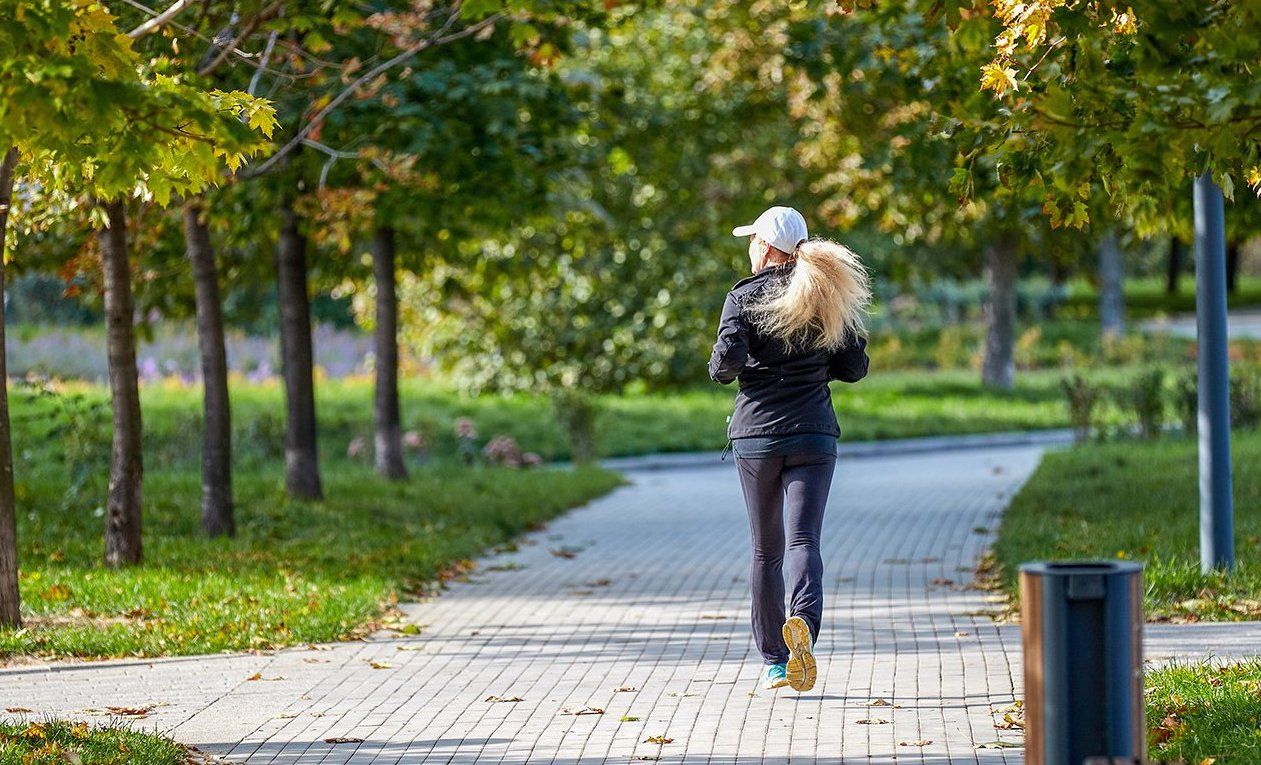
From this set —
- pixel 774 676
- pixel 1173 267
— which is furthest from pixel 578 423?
pixel 1173 267

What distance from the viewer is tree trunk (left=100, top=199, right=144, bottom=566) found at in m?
10.7

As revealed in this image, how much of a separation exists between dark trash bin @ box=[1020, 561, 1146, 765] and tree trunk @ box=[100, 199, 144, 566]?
24.3 feet

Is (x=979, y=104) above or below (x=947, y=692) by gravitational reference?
above

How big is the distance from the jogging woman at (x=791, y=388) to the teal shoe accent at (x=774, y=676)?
0.13 ft

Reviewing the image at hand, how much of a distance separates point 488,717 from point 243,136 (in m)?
2.60

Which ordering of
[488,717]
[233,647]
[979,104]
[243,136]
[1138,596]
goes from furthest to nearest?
[979,104]
[233,647]
[488,717]
[243,136]
[1138,596]

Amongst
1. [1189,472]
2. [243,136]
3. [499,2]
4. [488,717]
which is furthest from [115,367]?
[1189,472]

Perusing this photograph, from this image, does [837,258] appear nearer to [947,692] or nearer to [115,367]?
[947,692]

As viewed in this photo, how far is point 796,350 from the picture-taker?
684 centimetres

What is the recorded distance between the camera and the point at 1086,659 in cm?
476

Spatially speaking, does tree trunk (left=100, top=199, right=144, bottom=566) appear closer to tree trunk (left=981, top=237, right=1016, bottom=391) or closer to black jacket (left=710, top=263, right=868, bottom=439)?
black jacket (left=710, top=263, right=868, bottom=439)

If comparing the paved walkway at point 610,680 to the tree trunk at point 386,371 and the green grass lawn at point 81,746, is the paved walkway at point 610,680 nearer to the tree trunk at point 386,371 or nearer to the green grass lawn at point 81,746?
the green grass lawn at point 81,746

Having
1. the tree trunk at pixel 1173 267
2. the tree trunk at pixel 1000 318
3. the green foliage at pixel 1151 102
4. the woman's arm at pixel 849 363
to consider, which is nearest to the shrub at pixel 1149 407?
the tree trunk at pixel 1000 318

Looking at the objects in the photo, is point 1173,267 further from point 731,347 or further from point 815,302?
point 731,347
